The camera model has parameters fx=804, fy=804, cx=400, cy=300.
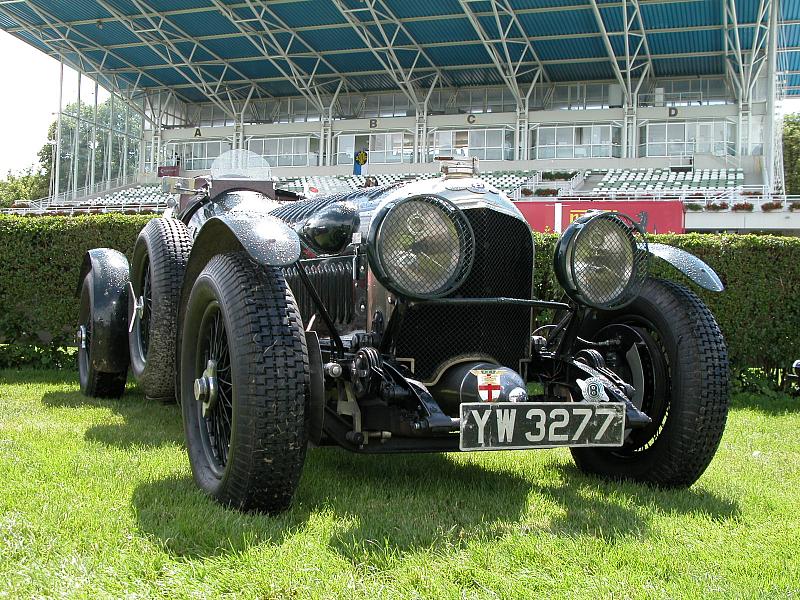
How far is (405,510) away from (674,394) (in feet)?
4.99

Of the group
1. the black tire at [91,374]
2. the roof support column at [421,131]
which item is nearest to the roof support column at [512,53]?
the roof support column at [421,131]

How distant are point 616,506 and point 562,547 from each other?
2.44ft

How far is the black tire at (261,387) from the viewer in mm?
3163

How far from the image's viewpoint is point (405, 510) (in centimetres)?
350

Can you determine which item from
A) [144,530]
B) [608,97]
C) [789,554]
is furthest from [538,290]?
[608,97]

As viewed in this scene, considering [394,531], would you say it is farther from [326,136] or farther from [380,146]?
[326,136]

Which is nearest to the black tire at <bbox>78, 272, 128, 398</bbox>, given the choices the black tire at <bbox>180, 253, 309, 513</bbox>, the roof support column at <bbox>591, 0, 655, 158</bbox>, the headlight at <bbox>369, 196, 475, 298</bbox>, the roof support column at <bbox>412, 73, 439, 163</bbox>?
the black tire at <bbox>180, 253, 309, 513</bbox>

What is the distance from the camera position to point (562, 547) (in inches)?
121

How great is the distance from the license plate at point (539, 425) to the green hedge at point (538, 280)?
4.31 meters

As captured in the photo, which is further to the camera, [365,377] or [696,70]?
[696,70]

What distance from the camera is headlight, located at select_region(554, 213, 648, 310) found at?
3908mm

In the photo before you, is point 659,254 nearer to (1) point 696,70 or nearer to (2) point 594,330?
(2) point 594,330

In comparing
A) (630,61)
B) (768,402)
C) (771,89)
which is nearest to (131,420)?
(768,402)

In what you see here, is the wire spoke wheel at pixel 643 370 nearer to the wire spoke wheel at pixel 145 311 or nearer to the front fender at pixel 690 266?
the front fender at pixel 690 266
